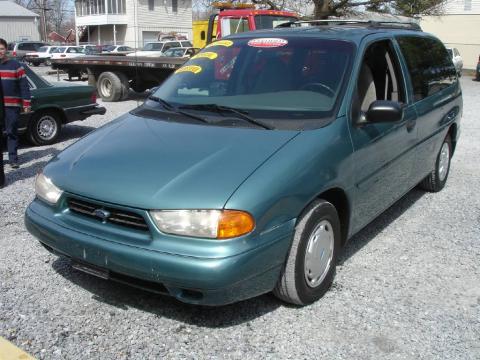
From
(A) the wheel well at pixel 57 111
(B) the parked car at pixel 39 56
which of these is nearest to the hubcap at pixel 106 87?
(A) the wheel well at pixel 57 111

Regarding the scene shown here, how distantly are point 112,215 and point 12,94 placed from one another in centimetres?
487

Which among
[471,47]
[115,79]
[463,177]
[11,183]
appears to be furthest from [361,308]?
[471,47]

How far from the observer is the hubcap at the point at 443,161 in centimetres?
599

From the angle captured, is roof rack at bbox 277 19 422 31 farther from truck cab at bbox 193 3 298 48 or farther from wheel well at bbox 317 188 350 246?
truck cab at bbox 193 3 298 48

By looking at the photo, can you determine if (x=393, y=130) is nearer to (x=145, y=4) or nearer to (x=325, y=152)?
(x=325, y=152)

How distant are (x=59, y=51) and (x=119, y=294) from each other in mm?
34276

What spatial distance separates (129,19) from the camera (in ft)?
167

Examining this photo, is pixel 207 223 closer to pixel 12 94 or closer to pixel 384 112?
pixel 384 112

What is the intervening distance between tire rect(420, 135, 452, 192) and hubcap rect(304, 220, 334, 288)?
8.99ft

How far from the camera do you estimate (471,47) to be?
39656 millimetres

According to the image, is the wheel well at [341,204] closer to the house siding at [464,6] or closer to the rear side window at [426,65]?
the rear side window at [426,65]

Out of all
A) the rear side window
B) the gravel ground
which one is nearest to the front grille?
the gravel ground

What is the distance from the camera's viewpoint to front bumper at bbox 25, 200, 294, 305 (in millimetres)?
2797

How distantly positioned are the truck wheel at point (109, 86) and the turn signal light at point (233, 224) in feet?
42.4
